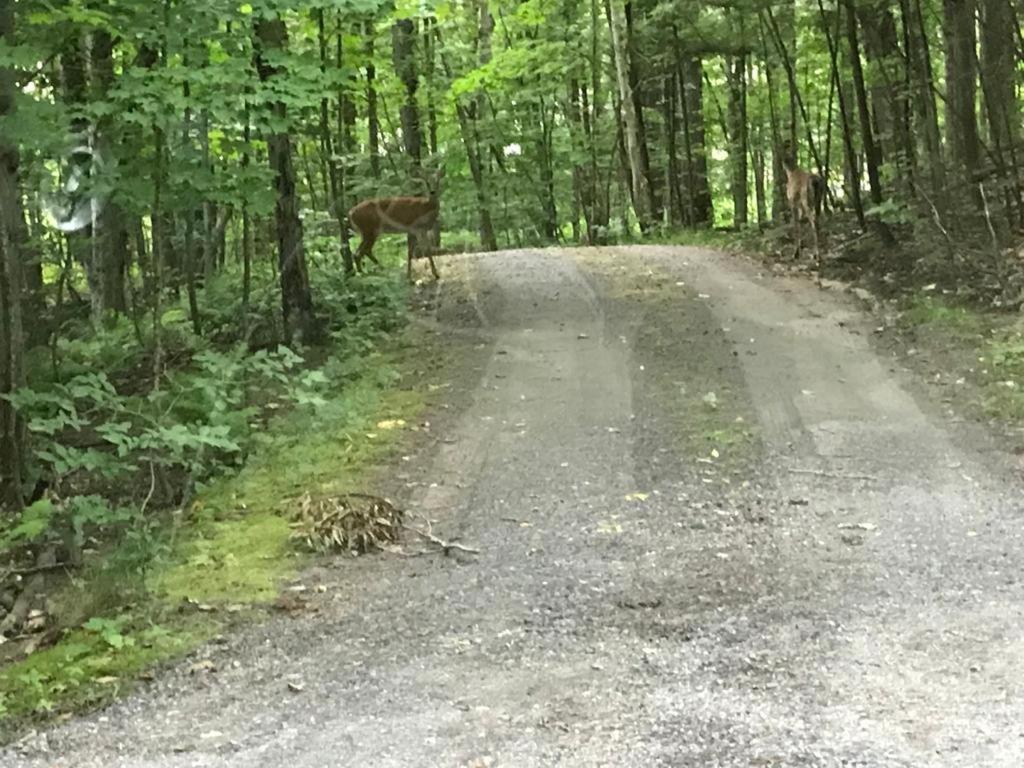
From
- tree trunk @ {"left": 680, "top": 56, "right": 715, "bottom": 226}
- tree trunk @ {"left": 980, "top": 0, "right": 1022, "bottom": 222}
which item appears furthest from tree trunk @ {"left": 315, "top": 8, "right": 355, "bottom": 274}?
tree trunk @ {"left": 680, "top": 56, "right": 715, "bottom": 226}

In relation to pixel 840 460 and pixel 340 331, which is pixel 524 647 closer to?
pixel 840 460

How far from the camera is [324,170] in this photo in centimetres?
1794

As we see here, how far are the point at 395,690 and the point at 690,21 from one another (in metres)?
15.7

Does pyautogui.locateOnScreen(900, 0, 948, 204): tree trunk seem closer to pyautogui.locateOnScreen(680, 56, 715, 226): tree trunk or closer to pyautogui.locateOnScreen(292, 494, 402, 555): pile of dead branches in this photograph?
pyautogui.locateOnScreen(292, 494, 402, 555): pile of dead branches

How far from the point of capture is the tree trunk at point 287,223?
33.4 feet

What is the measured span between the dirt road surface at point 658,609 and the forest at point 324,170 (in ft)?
5.35

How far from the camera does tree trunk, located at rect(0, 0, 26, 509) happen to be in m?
6.27

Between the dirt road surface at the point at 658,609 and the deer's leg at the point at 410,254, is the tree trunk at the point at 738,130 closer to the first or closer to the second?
the deer's leg at the point at 410,254

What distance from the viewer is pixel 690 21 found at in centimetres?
1756

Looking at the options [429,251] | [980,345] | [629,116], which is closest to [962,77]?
[980,345]

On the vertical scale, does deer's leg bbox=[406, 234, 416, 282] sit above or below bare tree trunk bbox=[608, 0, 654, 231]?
below

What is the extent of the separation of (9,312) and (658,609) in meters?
4.31

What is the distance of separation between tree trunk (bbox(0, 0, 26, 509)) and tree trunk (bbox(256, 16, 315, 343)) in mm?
3378

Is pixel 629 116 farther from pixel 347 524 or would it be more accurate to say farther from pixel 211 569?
pixel 211 569
